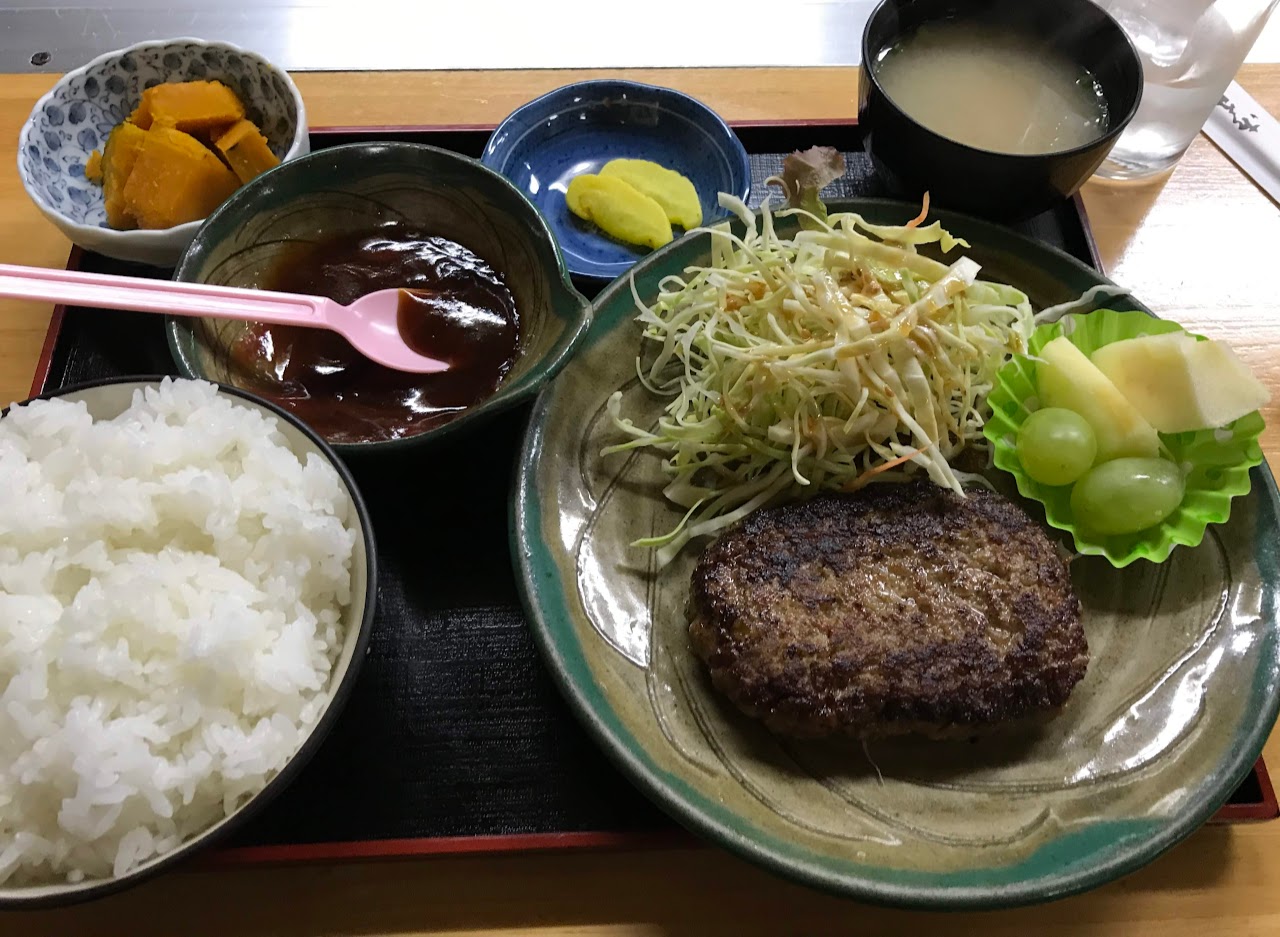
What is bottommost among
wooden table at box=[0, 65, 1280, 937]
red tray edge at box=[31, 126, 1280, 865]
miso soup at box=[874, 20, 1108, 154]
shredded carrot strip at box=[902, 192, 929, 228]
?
wooden table at box=[0, 65, 1280, 937]

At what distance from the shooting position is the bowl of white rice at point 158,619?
122cm

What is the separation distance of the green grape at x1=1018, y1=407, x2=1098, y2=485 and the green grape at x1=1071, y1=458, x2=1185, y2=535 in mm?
43

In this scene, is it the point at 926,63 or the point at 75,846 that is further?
the point at 926,63

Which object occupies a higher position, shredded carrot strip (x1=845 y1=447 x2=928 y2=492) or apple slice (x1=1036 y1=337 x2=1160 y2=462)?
apple slice (x1=1036 y1=337 x2=1160 y2=462)

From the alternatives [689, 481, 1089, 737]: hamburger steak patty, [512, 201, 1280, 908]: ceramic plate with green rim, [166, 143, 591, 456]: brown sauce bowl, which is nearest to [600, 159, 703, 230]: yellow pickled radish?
[166, 143, 591, 456]: brown sauce bowl

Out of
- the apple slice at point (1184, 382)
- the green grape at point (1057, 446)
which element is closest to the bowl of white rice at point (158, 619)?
the green grape at point (1057, 446)

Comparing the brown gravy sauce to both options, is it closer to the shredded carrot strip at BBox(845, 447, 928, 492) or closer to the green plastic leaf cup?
the shredded carrot strip at BBox(845, 447, 928, 492)

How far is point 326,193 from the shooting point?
2010mm

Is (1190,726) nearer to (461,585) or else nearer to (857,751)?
(857,751)

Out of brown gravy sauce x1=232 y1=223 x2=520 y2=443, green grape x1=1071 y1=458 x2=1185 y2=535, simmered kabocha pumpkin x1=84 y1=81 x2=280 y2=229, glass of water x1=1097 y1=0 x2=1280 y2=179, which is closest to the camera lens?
green grape x1=1071 y1=458 x2=1185 y2=535

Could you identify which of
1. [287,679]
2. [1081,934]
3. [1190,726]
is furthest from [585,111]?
[1081,934]

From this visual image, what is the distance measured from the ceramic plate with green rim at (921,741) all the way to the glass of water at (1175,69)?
1343mm

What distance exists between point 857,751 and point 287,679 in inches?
38.0

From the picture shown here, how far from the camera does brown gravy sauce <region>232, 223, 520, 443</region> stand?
1809 millimetres
